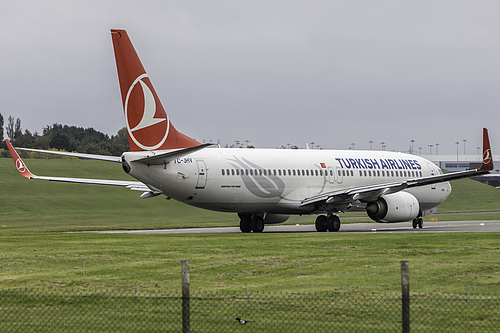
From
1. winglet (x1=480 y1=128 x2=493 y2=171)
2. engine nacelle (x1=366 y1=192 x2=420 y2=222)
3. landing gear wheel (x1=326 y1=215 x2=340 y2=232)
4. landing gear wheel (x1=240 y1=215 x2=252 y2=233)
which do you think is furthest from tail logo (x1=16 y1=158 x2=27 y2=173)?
winglet (x1=480 y1=128 x2=493 y2=171)

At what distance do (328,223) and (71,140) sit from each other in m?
125

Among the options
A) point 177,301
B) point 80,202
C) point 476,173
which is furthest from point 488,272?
A: point 80,202

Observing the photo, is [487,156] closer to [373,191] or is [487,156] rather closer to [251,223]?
[373,191]

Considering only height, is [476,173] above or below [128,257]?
above

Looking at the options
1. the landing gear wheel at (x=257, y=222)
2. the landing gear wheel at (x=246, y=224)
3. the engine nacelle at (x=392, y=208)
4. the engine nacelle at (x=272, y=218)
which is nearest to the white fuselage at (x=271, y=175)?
the landing gear wheel at (x=257, y=222)

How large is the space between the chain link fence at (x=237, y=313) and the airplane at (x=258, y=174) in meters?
15.2

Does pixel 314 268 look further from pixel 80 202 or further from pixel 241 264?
pixel 80 202

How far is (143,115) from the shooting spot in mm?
34812

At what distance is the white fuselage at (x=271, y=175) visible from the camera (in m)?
36.4

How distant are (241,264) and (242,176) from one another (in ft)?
52.0

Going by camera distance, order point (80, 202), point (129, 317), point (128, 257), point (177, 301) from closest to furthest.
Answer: point (129, 317) < point (177, 301) < point (128, 257) < point (80, 202)

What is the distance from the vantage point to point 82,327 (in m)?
14.8

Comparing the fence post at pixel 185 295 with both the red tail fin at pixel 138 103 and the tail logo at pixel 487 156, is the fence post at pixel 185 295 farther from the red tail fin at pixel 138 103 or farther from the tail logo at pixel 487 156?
the tail logo at pixel 487 156

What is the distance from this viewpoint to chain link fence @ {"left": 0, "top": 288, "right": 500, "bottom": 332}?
14750 mm
